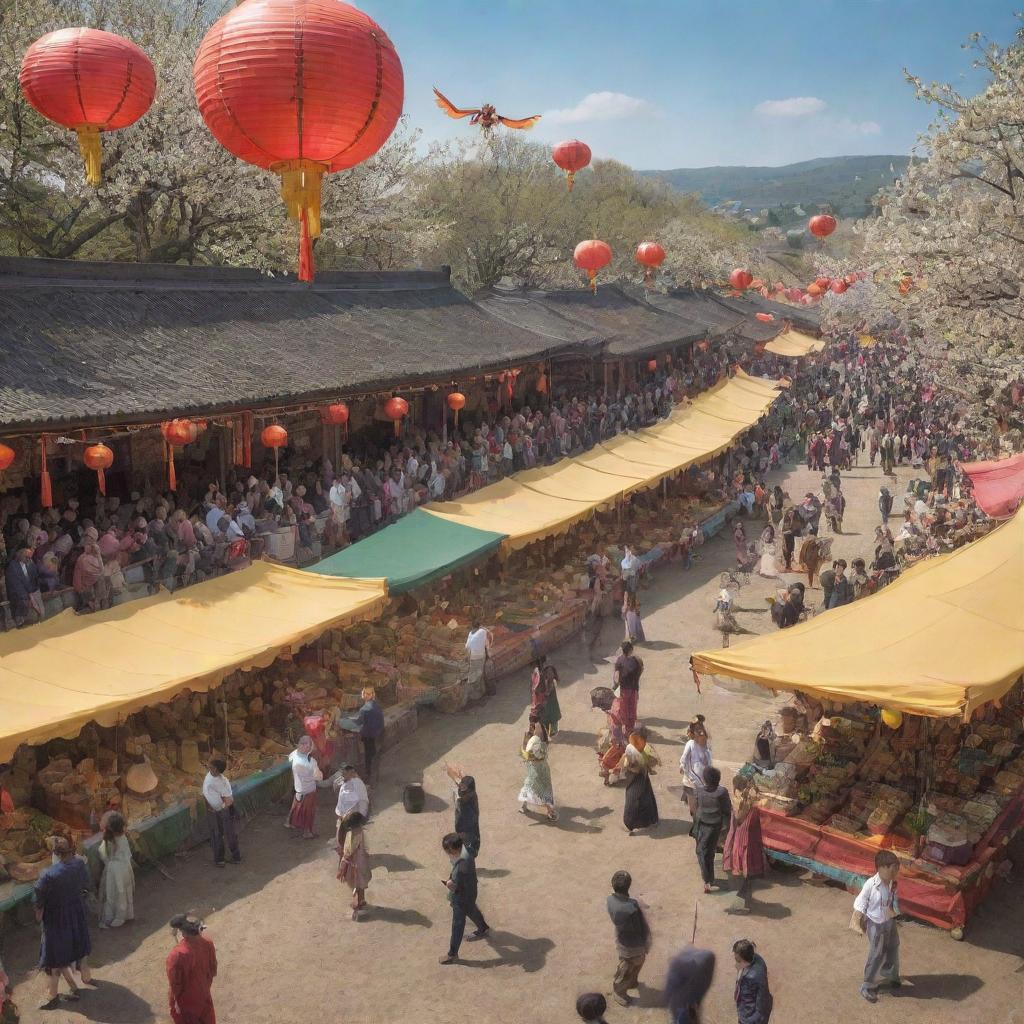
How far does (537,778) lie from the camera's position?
10.7 meters

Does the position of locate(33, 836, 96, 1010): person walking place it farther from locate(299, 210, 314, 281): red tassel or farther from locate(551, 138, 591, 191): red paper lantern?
locate(551, 138, 591, 191): red paper lantern

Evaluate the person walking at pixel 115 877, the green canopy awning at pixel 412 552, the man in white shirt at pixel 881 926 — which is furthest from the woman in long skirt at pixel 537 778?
the person walking at pixel 115 877

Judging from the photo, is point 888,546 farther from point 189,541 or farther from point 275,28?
point 275,28

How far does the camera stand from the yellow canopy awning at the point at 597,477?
1642 cm

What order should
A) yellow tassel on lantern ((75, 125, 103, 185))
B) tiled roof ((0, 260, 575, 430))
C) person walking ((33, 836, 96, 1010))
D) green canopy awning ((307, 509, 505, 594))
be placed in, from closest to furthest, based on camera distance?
person walking ((33, 836, 96, 1010)), tiled roof ((0, 260, 575, 430)), green canopy awning ((307, 509, 505, 594)), yellow tassel on lantern ((75, 125, 103, 185))

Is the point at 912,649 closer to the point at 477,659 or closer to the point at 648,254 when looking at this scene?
the point at 477,659

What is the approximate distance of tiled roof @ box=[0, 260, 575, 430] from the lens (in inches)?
470

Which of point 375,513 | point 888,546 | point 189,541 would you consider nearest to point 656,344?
point 888,546

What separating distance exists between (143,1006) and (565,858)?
161 inches

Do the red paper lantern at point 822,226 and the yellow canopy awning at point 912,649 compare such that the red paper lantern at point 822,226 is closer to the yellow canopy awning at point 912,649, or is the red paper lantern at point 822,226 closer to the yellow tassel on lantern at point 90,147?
the yellow canopy awning at point 912,649

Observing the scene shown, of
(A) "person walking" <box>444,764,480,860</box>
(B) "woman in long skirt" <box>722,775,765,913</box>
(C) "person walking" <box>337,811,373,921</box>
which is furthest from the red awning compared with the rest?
(C) "person walking" <box>337,811,373,921</box>

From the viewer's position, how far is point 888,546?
64.7 feet

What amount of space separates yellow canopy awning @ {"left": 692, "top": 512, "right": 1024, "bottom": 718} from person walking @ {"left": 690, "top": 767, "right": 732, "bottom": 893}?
3.48 ft

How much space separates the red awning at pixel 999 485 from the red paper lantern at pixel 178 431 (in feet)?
40.3
